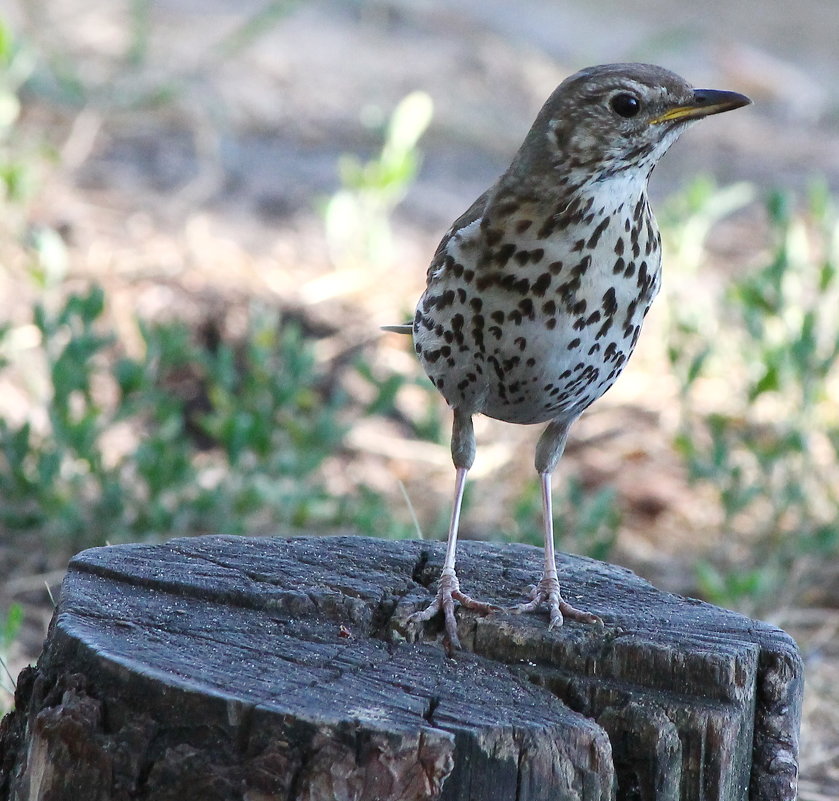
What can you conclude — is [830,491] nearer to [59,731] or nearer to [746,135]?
[59,731]

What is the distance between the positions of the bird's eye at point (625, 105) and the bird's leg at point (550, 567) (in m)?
0.87

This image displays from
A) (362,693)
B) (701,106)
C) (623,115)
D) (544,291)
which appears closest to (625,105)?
(623,115)

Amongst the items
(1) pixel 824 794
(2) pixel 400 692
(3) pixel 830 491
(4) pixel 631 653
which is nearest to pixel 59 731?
(2) pixel 400 692

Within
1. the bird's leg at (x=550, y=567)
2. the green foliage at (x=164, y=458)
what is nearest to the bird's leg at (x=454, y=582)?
the bird's leg at (x=550, y=567)

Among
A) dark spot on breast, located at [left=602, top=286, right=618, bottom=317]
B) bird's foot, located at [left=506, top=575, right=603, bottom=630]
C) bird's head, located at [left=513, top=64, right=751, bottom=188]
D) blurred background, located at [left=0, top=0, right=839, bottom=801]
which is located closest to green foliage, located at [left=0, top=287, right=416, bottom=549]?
blurred background, located at [left=0, top=0, right=839, bottom=801]

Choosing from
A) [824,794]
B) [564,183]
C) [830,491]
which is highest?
[564,183]

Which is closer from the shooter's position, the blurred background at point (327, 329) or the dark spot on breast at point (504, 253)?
the dark spot on breast at point (504, 253)

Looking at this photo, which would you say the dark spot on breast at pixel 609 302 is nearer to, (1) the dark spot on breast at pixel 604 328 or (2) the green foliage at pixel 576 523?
(1) the dark spot on breast at pixel 604 328

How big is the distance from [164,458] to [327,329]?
6.47 feet

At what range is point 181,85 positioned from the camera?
8.94 meters

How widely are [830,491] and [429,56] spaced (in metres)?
7.21

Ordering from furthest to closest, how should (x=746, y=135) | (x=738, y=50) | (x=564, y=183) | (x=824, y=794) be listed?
1. (x=738, y=50)
2. (x=746, y=135)
3. (x=824, y=794)
4. (x=564, y=183)

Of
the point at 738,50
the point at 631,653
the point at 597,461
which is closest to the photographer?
the point at 631,653

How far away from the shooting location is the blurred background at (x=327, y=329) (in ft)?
Result: 17.1
